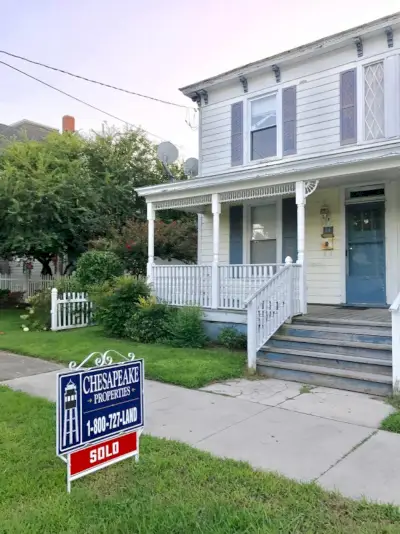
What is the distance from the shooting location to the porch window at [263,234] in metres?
10.2

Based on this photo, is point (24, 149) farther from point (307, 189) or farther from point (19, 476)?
point (19, 476)

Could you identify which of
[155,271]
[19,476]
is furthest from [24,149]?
[19,476]

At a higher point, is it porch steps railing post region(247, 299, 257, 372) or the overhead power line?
the overhead power line

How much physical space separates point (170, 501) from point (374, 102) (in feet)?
28.1

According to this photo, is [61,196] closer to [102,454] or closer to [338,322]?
[338,322]

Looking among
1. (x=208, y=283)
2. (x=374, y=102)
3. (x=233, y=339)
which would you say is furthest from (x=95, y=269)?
(x=374, y=102)

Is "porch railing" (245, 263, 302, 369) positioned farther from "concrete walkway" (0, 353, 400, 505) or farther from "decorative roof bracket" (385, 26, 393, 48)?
"decorative roof bracket" (385, 26, 393, 48)

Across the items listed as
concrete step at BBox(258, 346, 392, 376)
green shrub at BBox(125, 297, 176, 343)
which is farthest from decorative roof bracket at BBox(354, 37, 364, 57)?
green shrub at BBox(125, 297, 176, 343)

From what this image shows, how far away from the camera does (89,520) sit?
2.77m

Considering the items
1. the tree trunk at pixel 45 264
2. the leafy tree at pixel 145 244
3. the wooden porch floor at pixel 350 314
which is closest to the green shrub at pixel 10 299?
the tree trunk at pixel 45 264

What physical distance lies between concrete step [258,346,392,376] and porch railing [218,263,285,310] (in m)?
1.60

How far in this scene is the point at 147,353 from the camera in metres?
7.94

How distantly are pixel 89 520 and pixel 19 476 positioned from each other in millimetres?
908

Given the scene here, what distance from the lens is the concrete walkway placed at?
3.43m
